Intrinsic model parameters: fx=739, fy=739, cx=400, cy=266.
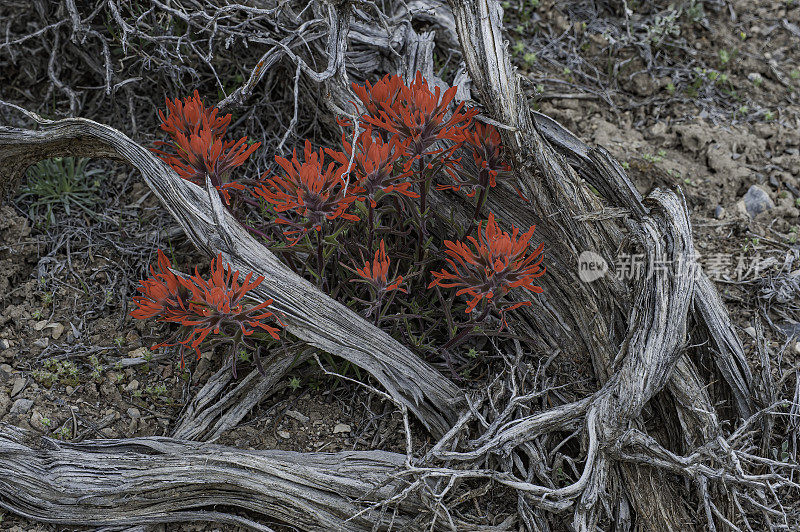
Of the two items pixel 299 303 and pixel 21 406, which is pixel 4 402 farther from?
pixel 299 303

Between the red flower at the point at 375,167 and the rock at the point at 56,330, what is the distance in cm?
108

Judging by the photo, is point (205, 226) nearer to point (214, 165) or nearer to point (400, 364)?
point (214, 165)

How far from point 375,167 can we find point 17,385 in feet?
4.02

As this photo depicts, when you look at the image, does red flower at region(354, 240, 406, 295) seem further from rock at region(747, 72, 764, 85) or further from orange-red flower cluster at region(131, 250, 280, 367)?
rock at region(747, 72, 764, 85)

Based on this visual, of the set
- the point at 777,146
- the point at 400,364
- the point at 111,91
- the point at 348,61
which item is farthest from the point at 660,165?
the point at 111,91

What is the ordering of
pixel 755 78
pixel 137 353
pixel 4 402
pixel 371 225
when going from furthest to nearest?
pixel 755 78, pixel 137 353, pixel 4 402, pixel 371 225

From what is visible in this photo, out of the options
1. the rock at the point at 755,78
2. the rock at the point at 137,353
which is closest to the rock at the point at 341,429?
the rock at the point at 137,353

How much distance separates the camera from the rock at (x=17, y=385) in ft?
6.91

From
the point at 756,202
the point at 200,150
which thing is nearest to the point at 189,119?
the point at 200,150

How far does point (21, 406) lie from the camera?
2.07 metres

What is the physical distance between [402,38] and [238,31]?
1.83 feet

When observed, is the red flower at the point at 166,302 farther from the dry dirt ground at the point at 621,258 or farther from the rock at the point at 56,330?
the rock at the point at 56,330

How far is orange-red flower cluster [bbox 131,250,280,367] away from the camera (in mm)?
1660

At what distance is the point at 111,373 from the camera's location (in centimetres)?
220
